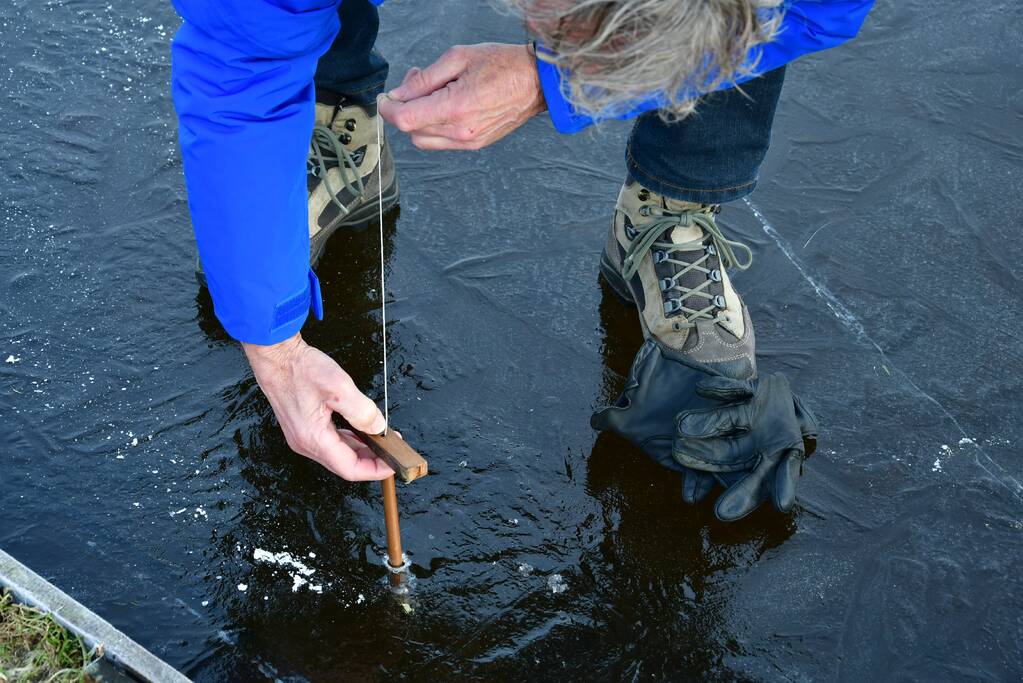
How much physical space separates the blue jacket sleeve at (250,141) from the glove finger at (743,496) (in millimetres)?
1027

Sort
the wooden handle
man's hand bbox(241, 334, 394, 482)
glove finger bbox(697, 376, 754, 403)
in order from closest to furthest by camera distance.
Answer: the wooden handle → man's hand bbox(241, 334, 394, 482) → glove finger bbox(697, 376, 754, 403)

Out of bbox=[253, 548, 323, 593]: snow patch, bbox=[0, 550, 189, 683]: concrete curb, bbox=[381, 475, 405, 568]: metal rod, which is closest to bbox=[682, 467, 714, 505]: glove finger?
bbox=[381, 475, 405, 568]: metal rod

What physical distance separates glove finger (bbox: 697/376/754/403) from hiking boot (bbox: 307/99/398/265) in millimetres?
1081

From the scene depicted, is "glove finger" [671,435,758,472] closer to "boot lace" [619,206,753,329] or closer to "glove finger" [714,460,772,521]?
"glove finger" [714,460,772,521]

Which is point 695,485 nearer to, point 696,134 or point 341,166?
point 696,134

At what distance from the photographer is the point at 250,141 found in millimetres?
1741

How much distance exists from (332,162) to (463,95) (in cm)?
109

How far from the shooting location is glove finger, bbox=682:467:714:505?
2.37 metres

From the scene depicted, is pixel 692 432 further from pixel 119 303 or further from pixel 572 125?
pixel 119 303

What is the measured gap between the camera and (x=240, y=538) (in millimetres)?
2262

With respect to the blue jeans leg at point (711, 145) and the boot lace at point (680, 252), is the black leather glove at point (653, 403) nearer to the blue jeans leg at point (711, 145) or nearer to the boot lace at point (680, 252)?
the boot lace at point (680, 252)

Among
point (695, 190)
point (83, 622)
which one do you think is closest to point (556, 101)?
point (695, 190)

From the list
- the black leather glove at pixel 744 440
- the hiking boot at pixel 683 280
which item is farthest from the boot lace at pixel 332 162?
the black leather glove at pixel 744 440

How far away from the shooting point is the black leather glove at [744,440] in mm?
2316
